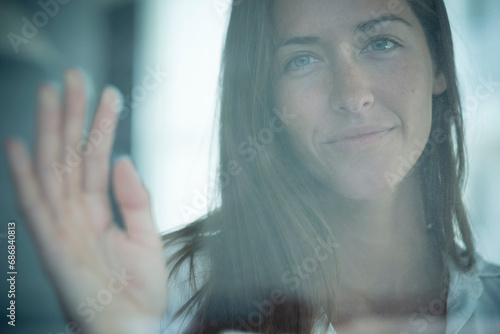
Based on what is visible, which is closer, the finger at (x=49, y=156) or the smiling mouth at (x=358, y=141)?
the finger at (x=49, y=156)

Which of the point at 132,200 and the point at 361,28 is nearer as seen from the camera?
the point at 132,200

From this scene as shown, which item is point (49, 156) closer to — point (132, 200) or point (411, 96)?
point (132, 200)

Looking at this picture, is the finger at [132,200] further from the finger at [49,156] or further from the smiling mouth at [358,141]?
the smiling mouth at [358,141]

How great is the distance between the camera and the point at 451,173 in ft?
3.34

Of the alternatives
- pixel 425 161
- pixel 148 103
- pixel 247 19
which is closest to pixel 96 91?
pixel 148 103

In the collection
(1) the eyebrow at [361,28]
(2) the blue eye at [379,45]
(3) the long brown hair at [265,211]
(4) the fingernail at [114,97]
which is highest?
(1) the eyebrow at [361,28]

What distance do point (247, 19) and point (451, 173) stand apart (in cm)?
55

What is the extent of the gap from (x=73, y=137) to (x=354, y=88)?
55 cm

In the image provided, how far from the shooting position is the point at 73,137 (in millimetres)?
843

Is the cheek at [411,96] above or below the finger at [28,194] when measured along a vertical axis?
above

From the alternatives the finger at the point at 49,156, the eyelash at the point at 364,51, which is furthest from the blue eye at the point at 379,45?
the finger at the point at 49,156

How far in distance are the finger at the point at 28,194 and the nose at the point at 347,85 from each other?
1.92ft

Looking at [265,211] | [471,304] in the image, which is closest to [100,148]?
[265,211]

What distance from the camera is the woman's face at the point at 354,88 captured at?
3.14 feet
